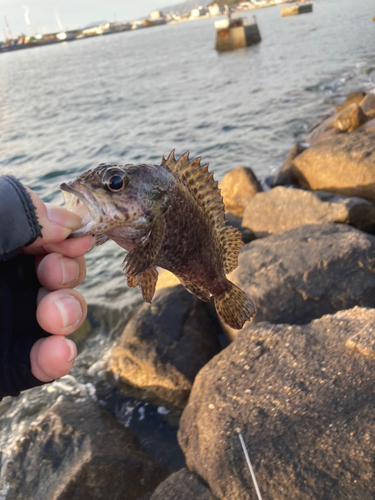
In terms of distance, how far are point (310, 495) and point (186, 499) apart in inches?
47.8

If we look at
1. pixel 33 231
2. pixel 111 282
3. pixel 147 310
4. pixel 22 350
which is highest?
pixel 33 231

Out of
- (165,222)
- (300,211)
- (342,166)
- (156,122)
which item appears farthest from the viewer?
(156,122)

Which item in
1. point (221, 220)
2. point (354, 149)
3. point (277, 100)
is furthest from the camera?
point (277, 100)

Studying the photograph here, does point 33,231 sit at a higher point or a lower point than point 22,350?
higher

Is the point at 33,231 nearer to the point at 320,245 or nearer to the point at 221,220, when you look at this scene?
the point at 221,220

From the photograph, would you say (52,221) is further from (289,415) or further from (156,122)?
(156,122)

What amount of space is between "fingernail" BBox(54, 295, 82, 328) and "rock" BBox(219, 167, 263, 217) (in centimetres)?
956

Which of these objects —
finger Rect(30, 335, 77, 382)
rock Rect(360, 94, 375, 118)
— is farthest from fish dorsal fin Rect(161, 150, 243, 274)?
rock Rect(360, 94, 375, 118)

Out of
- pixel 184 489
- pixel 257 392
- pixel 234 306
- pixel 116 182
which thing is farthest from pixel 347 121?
pixel 116 182

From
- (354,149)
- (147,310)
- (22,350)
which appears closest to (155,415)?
(147,310)

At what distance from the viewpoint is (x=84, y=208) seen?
2.25m

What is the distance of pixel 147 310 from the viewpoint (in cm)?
662

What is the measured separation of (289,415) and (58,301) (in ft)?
8.92

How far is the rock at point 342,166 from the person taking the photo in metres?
9.11
